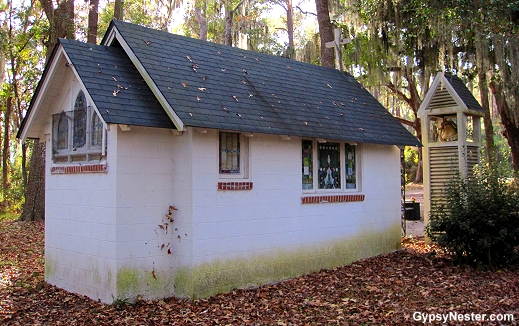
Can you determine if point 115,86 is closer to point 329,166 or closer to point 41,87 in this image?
point 41,87

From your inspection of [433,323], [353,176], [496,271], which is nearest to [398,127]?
[353,176]

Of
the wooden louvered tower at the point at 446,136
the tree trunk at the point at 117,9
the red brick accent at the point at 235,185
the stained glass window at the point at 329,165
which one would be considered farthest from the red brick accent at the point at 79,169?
the tree trunk at the point at 117,9

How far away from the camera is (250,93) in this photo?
30.5ft

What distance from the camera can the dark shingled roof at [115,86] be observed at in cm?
718

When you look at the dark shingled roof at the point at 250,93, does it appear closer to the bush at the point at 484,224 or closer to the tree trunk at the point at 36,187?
the bush at the point at 484,224

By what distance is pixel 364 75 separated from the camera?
19.7 metres

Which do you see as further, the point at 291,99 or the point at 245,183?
the point at 291,99

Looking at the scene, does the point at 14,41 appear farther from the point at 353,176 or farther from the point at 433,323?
the point at 433,323

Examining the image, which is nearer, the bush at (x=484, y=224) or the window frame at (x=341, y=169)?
the bush at (x=484, y=224)

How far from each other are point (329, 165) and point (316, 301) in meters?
3.35

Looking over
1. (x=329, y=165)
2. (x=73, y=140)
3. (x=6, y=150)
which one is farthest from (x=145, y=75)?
(x=6, y=150)

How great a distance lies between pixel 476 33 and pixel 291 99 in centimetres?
783

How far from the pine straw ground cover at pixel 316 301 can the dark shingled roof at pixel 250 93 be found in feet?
8.89

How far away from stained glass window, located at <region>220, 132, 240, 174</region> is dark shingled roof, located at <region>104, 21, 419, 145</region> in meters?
0.36
